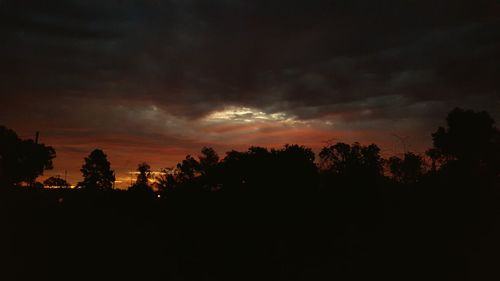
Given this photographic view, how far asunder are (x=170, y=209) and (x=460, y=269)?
14.0 metres

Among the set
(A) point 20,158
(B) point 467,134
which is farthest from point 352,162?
(A) point 20,158

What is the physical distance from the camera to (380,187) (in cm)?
2112

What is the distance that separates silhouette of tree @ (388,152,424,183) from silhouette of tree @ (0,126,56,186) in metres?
56.6

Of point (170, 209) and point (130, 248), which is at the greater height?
point (170, 209)

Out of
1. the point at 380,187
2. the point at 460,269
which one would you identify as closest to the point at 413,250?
the point at 460,269

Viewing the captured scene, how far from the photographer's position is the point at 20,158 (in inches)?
2793

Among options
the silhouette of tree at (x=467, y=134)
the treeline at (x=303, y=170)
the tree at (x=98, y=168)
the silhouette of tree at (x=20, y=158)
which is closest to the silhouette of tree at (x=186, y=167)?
the treeline at (x=303, y=170)

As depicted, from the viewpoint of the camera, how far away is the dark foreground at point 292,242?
645 inches

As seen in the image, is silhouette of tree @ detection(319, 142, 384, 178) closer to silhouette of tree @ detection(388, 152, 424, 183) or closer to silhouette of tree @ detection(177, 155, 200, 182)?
silhouette of tree @ detection(388, 152, 424, 183)

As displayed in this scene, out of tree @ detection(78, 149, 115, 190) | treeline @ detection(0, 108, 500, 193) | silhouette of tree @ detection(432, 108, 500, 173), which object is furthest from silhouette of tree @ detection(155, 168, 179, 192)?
tree @ detection(78, 149, 115, 190)

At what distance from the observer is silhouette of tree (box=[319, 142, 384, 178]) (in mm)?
21859

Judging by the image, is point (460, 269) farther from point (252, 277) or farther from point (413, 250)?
point (252, 277)

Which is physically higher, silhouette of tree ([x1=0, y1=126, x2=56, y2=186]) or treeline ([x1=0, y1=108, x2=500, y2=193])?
silhouette of tree ([x1=0, y1=126, x2=56, y2=186])

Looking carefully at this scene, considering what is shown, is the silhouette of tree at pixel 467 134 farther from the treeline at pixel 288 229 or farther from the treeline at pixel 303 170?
the treeline at pixel 288 229
